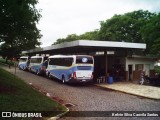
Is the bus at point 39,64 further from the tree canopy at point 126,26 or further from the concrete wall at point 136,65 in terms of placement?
the tree canopy at point 126,26

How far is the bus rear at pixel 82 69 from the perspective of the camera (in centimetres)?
2338

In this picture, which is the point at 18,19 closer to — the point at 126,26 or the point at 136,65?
the point at 136,65

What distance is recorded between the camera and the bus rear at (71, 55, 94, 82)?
23375 mm

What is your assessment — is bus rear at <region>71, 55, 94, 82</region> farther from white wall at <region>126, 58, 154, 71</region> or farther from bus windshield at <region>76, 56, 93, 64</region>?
white wall at <region>126, 58, 154, 71</region>

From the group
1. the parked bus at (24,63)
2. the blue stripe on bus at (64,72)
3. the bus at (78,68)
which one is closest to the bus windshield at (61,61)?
the bus at (78,68)

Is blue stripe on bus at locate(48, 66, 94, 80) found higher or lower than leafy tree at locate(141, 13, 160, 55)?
lower

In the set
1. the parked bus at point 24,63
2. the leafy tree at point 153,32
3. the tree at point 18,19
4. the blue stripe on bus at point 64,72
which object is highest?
the leafy tree at point 153,32

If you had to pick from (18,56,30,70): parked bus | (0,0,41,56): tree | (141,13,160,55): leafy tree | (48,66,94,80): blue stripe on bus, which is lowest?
(48,66,94,80): blue stripe on bus

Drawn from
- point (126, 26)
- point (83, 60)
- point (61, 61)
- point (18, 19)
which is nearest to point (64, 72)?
point (61, 61)

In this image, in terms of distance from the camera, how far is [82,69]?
23.6m

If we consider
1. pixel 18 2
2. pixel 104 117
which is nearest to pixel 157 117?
pixel 104 117

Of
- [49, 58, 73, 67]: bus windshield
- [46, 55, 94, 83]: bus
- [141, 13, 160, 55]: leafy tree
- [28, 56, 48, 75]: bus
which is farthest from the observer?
[141, 13, 160, 55]: leafy tree

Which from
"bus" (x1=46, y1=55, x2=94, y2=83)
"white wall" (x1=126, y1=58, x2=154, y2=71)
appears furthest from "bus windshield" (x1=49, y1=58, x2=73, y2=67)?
"white wall" (x1=126, y1=58, x2=154, y2=71)

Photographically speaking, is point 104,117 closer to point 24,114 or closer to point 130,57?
point 24,114
